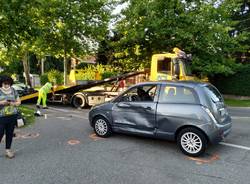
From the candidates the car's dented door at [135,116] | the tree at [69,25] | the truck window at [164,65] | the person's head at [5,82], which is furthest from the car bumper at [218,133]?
the tree at [69,25]

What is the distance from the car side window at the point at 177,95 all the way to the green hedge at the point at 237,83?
54.5ft

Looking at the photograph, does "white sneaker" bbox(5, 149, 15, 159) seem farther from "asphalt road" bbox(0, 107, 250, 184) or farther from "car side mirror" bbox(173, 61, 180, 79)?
"car side mirror" bbox(173, 61, 180, 79)

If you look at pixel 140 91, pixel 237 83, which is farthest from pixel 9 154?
pixel 237 83

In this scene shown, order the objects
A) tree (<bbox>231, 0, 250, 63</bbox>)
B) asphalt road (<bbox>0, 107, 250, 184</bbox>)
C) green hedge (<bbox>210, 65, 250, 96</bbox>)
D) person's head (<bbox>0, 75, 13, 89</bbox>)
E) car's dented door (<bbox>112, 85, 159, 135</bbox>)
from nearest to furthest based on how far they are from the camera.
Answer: asphalt road (<bbox>0, 107, 250, 184</bbox>) → person's head (<bbox>0, 75, 13, 89</bbox>) → car's dented door (<bbox>112, 85, 159, 135</bbox>) → green hedge (<bbox>210, 65, 250, 96</bbox>) → tree (<bbox>231, 0, 250, 63</bbox>)

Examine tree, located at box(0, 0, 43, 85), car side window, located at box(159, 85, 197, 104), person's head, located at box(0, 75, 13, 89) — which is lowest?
car side window, located at box(159, 85, 197, 104)

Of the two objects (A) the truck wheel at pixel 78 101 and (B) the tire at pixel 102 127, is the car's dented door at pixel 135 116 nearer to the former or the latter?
(B) the tire at pixel 102 127

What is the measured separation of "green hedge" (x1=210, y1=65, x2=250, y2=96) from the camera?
21.0 meters

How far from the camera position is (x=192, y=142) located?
5961mm

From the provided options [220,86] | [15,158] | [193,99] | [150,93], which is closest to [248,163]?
[193,99]

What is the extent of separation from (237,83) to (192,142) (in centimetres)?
1736

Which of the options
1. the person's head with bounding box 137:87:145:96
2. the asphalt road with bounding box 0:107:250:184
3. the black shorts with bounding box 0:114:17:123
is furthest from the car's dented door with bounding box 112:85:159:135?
the black shorts with bounding box 0:114:17:123

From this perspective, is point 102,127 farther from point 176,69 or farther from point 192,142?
point 176,69

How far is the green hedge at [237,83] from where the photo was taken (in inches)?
827

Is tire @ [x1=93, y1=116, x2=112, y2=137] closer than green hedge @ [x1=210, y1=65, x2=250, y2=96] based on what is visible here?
Yes
